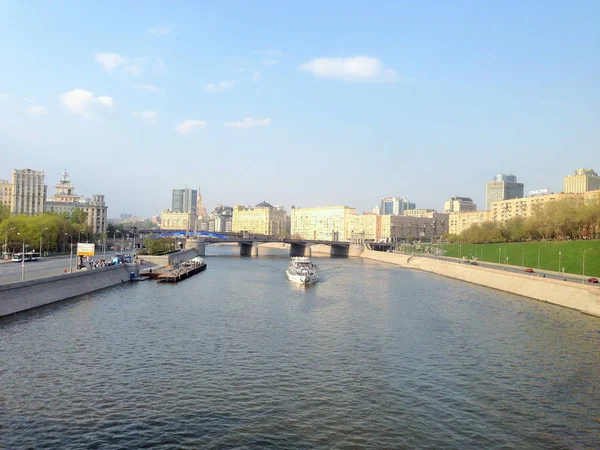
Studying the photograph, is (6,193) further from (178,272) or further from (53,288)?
(53,288)

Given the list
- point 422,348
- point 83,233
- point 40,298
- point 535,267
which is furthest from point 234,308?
point 83,233

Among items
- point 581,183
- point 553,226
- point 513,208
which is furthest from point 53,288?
point 581,183

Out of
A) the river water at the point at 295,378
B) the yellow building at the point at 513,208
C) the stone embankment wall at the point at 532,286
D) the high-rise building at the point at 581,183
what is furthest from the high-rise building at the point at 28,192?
the high-rise building at the point at 581,183

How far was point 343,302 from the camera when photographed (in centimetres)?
4922

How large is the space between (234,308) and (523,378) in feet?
82.5

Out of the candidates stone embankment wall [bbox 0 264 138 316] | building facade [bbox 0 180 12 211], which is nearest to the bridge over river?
building facade [bbox 0 180 12 211]

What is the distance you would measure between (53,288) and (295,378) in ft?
94.2

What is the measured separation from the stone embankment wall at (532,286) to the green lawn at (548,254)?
976cm

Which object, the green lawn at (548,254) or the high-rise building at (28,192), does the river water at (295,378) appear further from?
the high-rise building at (28,192)

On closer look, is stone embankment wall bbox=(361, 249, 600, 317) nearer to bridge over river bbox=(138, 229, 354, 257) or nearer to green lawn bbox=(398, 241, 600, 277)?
green lawn bbox=(398, 241, 600, 277)

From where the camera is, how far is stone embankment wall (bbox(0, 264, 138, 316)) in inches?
1435

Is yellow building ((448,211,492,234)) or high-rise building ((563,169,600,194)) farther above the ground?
high-rise building ((563,169,600,194))

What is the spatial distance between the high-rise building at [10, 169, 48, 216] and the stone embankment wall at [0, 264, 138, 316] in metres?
111

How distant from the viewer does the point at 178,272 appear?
7056 centimetres
